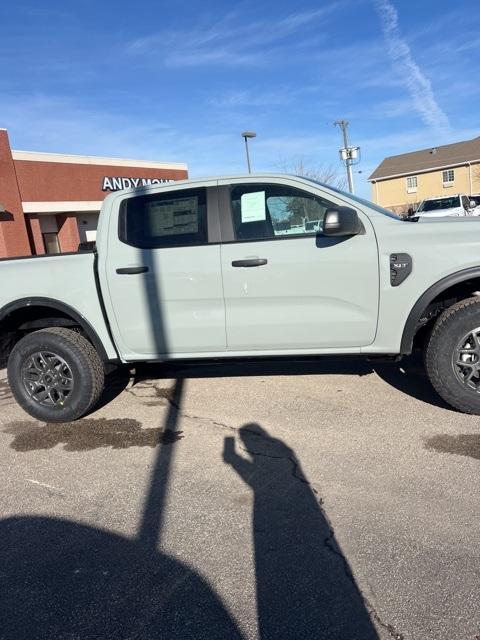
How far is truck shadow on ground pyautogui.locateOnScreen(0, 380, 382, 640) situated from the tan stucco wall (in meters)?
45.0

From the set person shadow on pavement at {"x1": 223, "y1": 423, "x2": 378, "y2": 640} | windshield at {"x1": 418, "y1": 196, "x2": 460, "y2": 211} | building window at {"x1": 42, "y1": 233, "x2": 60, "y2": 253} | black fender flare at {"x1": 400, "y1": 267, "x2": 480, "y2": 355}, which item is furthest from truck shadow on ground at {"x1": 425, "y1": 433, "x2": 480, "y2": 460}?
building window at {"x1": 42, "y1": 233, "x2": 60, "y2": 253}

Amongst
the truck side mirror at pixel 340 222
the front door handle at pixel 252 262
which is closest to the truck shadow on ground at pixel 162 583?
the front door handle at pixel 252 262

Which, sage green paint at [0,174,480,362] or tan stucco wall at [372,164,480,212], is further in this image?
tan stucco wall at [372,164,480,212]

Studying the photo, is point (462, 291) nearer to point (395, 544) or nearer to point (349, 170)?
point (395, 544)

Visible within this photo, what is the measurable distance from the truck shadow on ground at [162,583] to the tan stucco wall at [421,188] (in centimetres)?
4499

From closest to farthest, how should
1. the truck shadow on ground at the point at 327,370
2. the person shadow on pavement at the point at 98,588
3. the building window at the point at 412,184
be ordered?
the person shadow on pavement at the point at 98,588 < the truck shadow on ground at the point at 327,370 < the building window at the point at 412,184

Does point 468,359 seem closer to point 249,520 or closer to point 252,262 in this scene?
point 252,262

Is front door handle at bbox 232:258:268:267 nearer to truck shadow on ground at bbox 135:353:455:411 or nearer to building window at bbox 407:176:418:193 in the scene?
truck shadow on ground at bbox 135:353:455:411

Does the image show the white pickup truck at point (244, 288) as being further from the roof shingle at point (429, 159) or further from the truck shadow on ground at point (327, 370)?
the roof shingle at point (429, 159)

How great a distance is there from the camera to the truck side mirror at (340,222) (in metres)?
3.66

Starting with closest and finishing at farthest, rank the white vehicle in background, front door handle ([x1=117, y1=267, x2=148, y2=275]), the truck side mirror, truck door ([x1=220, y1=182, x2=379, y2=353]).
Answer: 1. the truck side mirror
2. truck door ([x1=220, y1=182, x2=379, y2=353])
3. front door handle ([x1=117, y1=267, x2=148, y2=275])
4. the white vehicle in background

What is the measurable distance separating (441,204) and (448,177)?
25.7 meters

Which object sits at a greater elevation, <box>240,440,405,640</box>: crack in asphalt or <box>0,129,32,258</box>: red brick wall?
<box>0,129,32,258</box>: red brick wall

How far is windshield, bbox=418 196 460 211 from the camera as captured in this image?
70.0 feet
